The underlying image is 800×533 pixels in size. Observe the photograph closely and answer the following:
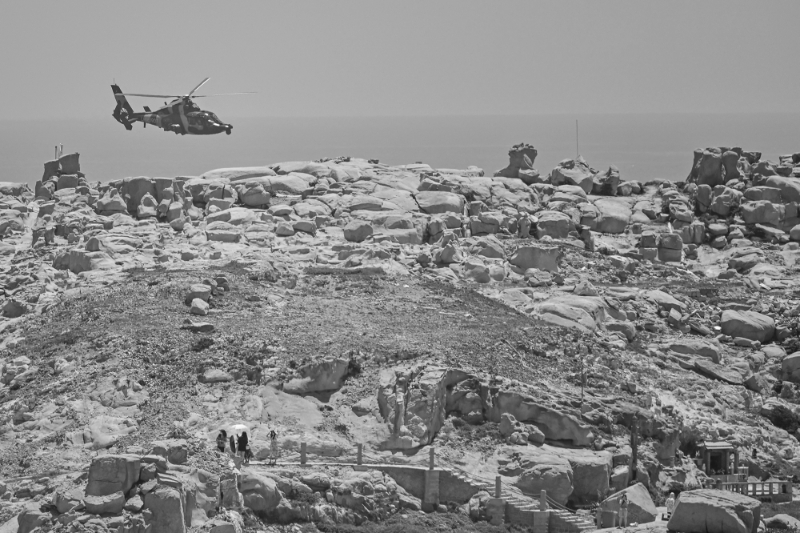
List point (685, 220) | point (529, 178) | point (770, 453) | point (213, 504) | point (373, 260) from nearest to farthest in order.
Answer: point (213, 504) < point (770, 453) < point (373, 260) < point (685, 220) < point (529, 178)

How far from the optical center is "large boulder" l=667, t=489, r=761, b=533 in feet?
129

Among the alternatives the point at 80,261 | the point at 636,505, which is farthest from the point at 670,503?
the point at 80,261

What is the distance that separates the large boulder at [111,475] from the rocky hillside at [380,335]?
0.24ft

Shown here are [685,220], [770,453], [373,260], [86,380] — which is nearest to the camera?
[86,380]

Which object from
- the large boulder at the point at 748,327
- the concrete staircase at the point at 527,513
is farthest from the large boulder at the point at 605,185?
the concrete staircase at the point at 527,513

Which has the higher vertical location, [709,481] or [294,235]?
[294,235]

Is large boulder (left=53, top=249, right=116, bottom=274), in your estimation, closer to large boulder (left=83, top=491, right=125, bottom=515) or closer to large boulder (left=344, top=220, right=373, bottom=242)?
large boulder (left=344, top=220, right=373, bottom=242)

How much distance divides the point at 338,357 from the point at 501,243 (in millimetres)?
21414

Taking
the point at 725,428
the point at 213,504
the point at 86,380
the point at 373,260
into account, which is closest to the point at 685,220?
the point at 373,260

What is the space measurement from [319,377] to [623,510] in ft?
37.2

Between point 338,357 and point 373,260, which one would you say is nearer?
point 338,357

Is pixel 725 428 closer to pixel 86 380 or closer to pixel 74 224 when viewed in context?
pixel 86 380

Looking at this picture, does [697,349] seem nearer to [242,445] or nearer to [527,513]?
[527,513]

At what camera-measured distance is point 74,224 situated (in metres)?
71.0
